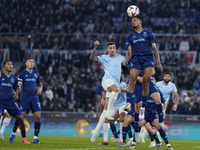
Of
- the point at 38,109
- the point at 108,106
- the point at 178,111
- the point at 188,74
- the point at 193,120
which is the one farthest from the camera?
the point at 188,74

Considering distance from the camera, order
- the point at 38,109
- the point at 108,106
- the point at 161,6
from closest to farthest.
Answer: the point at 108,106 → the point at 38,109 → the point at 161,6

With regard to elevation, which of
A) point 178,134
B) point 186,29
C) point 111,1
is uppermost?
point 111,1

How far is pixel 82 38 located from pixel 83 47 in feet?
1.96

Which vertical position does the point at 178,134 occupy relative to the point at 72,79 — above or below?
below

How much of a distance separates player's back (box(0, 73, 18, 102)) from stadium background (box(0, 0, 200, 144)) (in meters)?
8.55

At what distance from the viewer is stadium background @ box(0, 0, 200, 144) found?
67.6 ft

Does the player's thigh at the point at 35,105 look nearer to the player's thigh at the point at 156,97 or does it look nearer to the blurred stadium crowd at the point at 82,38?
the player's thigh at the point at 156,97

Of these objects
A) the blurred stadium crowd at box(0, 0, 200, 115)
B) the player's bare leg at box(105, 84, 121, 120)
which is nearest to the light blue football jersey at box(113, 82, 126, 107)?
the player's bare leg at box(105, 84, 121, 120)

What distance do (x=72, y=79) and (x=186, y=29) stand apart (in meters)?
8.20

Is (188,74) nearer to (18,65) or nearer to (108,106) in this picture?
(18,65)

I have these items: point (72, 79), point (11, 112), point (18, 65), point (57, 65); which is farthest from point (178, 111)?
point (11, 112)

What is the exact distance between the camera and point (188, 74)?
24.4 meters

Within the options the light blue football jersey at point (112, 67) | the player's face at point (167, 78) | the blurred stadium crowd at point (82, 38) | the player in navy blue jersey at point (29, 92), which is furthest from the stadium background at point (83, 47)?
the light blue football jersey at point (112, 67)

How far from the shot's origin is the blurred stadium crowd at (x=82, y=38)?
23.4 metres
